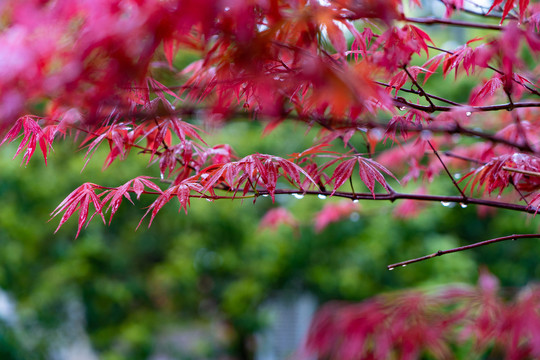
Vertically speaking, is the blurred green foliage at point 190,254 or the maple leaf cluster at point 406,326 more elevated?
the maple leaf cluster at point 406,326

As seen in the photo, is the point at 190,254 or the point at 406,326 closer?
the point at 406,326

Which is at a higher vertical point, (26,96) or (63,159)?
(26,96)

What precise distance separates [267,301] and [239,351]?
52 centimetres

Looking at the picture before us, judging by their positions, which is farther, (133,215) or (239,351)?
(239,351)

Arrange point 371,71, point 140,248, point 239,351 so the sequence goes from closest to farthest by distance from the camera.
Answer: point 371,71 → point 140,248 → point 239,351

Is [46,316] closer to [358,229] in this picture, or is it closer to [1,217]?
[1,217]

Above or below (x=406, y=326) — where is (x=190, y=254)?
below

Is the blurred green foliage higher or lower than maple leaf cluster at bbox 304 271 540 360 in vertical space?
lower

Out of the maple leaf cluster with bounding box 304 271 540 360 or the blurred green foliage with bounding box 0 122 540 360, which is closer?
the maple leaf cluster with bounding box 304 271 540 360

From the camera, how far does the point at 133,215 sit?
3539mm

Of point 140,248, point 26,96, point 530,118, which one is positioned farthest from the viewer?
point 140,248

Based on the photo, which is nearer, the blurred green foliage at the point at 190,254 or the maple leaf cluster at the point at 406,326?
the maple leaf cluster at the point at 406,326

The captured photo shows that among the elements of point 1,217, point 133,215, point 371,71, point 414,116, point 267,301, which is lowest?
point 267,301

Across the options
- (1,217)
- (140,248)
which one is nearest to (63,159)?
(1,217)
